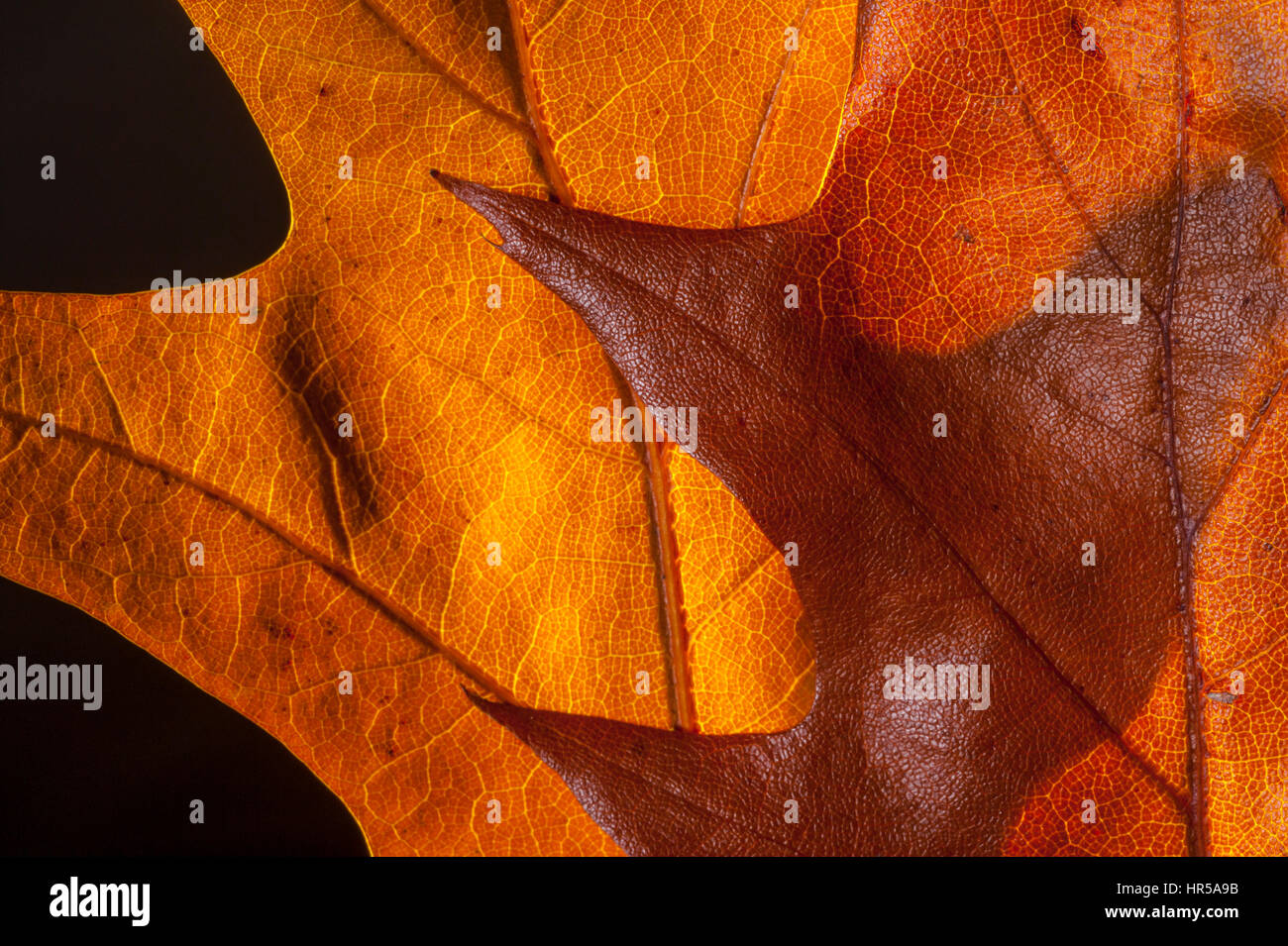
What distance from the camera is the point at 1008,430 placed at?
408 millimetres

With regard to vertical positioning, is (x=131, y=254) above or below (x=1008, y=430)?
above

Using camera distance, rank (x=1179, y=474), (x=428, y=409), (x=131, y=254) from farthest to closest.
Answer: (x=131, y=254), (x=428, y=409), (x=1179, y=474)

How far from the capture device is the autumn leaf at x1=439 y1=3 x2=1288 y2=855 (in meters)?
0.39

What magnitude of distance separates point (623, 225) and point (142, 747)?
2.14 ft

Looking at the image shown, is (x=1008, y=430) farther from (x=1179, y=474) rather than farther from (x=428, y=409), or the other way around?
(x=428, y=409)

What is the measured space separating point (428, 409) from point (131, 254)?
40cm

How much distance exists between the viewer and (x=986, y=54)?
1.34 feet

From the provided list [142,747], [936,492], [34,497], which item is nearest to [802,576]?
[936,492]

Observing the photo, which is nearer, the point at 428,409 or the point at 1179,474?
the point at 1179,474

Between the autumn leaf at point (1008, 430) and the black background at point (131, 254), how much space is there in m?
0.43

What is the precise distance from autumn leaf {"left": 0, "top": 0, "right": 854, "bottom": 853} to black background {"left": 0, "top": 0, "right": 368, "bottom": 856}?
21 cm

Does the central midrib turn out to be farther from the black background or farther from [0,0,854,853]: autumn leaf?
the black background

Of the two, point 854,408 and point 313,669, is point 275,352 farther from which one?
point 854,408

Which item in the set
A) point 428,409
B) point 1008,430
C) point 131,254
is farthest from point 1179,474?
point 131,254
